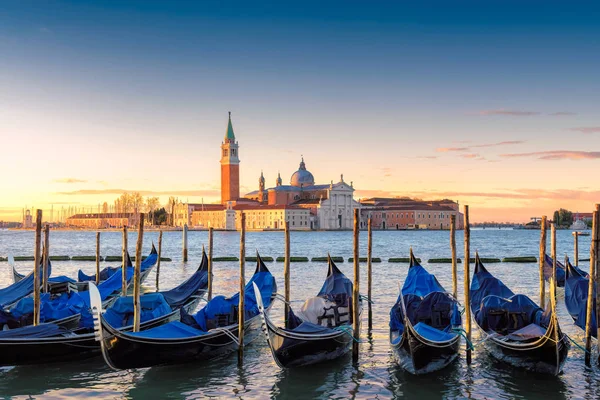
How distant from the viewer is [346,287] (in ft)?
27.9

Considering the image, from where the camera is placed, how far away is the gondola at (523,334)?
5.98 m

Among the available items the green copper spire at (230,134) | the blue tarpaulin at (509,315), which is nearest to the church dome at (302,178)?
the green copper spire at (230,134)

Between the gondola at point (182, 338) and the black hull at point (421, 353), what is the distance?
5.74 feet

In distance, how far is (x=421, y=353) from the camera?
6.11 m

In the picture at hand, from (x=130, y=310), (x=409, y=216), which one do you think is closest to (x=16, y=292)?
(x=130, y=310)

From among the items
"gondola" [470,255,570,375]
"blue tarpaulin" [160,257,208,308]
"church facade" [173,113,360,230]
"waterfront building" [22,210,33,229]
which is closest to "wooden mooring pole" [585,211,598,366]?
"gondola" [470,255,570,375]

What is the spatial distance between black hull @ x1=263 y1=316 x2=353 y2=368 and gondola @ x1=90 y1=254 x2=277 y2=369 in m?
0.69

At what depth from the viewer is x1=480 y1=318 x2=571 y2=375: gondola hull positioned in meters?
5.95

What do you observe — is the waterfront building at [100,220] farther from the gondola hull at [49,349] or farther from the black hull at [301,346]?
the black hull at [301,346]

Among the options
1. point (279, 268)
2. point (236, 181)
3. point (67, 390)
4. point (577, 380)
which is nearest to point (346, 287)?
point (577, 380)

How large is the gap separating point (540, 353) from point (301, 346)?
7.09 feet

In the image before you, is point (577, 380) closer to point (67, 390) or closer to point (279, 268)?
point (67, 390)

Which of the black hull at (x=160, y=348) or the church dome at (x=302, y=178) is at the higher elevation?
the church dome at (x=302, y=178)

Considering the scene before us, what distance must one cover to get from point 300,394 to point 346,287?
9.13ft
